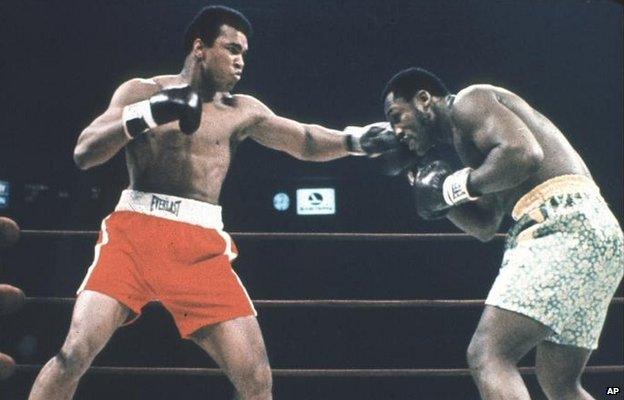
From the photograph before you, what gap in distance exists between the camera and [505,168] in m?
2.09

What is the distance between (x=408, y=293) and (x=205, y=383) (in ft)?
5.64

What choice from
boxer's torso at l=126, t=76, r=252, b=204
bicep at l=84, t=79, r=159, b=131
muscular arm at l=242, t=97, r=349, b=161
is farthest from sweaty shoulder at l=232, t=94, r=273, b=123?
bicep at l=84, t=79, r=159, b=131

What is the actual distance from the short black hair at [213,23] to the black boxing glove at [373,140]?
44 centimetres

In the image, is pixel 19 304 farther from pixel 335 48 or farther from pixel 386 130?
pixel 335 48

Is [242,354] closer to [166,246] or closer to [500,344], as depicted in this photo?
[166,246]

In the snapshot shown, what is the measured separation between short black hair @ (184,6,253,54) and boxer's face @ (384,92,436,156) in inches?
18.1

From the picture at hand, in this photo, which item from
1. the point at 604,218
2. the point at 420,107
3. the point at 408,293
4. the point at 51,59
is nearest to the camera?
the point at 604,218

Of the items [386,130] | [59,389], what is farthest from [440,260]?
[59,389]

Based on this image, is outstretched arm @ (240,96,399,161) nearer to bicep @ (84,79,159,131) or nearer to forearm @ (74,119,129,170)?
bicep @ (84,79,159,131)

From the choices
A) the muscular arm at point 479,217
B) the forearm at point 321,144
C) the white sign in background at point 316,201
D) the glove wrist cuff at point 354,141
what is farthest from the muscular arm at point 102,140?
the white sign in background at point 316,201

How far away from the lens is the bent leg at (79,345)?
197cm

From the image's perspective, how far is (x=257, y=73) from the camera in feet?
21.1

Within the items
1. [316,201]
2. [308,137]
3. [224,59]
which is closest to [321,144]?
[308,137]

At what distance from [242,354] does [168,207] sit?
0.42 metres
